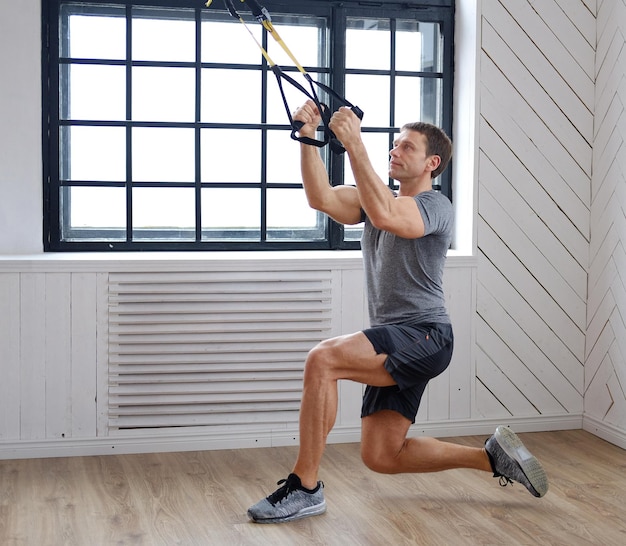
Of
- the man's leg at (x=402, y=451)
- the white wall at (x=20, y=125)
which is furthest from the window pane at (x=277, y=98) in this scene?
the man's leg at (x=402, y=451)

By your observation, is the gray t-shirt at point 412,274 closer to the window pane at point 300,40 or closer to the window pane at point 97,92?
the window pane at point 300,40

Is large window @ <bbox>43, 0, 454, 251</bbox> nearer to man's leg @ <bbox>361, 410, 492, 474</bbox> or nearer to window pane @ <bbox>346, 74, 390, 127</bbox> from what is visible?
window pane @ <bbox>346, 74, 390, 127</bbox>

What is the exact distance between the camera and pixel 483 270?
4301 mm

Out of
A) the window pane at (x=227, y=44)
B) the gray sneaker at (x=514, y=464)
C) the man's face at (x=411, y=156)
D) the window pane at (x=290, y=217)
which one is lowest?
the gray sneaker at (x=514, y=464)

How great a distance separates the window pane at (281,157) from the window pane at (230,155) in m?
0.06

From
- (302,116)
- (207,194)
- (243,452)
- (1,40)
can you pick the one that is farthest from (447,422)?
(1,40)

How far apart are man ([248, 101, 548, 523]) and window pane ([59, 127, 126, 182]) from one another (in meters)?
1.40

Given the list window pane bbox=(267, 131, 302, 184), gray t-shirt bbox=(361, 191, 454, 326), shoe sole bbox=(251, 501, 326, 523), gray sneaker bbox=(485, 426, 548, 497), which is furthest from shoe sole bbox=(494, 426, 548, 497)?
window pane bbox=(267, 131, 302, 184)

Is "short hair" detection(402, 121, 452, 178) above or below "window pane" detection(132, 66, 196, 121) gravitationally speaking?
below

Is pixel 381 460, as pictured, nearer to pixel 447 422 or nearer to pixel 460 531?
pixel 460 531

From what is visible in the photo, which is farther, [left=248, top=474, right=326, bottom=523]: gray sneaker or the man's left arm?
[left=248, top=474, right=326, bottom=523]: gray sneaker

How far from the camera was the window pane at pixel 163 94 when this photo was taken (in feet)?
13.9

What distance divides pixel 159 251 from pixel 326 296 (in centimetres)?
84

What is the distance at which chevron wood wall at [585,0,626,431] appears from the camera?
13.7 feet
